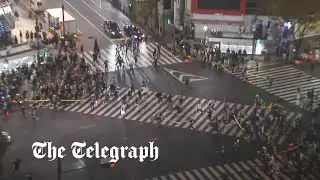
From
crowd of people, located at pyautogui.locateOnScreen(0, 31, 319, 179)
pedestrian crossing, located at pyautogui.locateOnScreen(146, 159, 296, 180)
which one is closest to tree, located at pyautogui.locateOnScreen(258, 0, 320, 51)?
crowd of people, located at pyautogui.locateOnScreen(0, 31, 319, 179)

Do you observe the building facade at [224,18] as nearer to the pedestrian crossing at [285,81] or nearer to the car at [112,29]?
the pedestrian crossing at [285,81]

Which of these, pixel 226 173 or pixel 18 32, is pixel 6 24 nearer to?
pixel 18 32

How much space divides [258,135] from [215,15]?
24325 mm

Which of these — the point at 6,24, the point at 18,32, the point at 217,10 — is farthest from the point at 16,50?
the point at 217,10

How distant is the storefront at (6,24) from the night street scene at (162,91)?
168 mm

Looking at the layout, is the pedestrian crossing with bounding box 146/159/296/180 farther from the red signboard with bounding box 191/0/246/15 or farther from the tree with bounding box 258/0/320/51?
the red signboard with bounding box 191/0/246/15

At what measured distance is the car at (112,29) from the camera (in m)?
63.4

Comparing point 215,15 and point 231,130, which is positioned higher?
point 215,15

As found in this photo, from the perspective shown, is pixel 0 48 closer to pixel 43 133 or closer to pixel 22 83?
pixel 22 83

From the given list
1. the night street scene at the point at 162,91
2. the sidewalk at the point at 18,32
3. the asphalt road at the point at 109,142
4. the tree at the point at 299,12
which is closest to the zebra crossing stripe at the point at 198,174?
the night street scene at the point at 162,91

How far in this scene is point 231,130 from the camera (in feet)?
140

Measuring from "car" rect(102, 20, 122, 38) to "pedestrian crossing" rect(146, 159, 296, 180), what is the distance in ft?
95.3

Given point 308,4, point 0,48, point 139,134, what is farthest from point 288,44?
point 0,48

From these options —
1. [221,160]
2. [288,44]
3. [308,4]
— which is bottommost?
[221,160]
